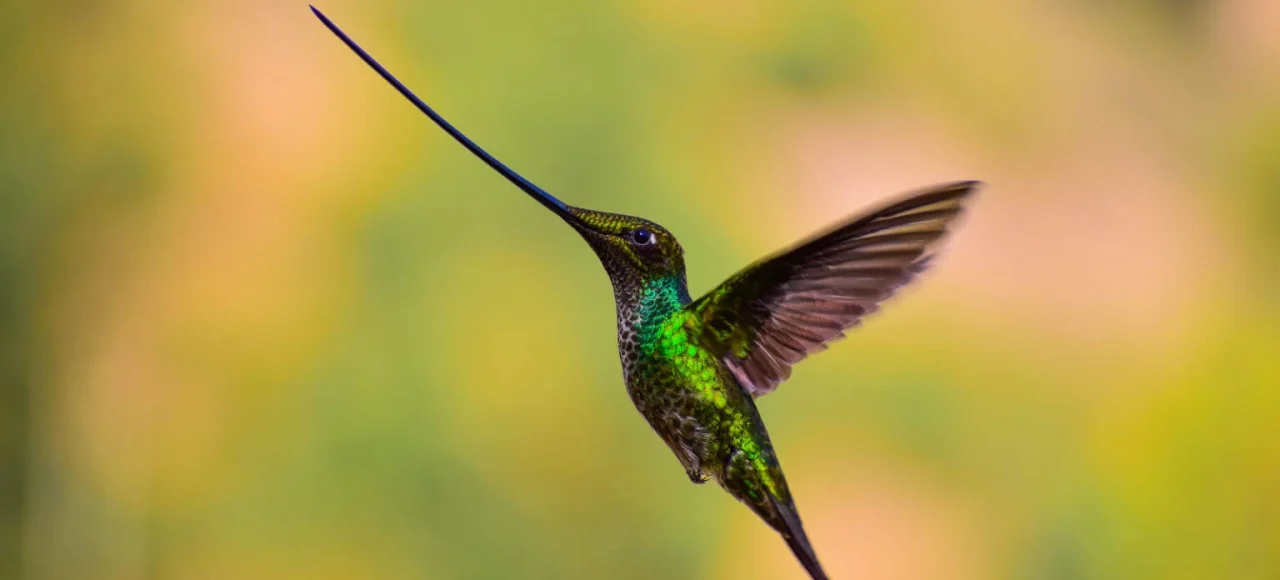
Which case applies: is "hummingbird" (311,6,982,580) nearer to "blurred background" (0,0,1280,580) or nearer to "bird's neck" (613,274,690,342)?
"bird's neck" (613,274,690,342)

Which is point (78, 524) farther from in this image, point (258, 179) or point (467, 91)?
point (467, 91)

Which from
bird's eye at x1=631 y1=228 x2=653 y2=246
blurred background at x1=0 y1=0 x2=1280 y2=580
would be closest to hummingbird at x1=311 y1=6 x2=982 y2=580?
bird's eye at x1=631 y1=228 x2=653 y2=246

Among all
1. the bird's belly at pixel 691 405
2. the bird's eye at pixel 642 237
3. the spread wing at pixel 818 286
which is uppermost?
the bird's eye at pixel 642 237

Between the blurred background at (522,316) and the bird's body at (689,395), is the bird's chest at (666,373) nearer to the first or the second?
the bird's body at (689,395)

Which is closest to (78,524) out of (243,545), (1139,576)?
(243,545)

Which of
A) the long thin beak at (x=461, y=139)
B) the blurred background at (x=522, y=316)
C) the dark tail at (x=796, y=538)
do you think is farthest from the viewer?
the blurred background at (x=522, y=316)

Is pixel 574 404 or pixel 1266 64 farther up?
pixel 1266 64

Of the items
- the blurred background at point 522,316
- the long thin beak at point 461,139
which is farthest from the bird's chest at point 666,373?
the blurred background at point 522,316

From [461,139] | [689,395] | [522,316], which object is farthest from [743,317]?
[522,316]

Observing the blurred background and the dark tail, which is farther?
the blurred background
